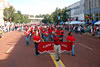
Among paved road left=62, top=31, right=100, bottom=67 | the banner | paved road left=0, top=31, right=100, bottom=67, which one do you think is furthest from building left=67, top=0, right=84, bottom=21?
the banner

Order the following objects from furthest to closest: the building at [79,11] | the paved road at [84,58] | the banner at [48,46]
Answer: the building at [79,11]
the banner at [48,46]
the paved road at [84,58]

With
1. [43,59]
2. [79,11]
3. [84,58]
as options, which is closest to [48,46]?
[43,59]

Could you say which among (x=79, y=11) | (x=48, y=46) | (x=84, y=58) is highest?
(x=79, y=11)

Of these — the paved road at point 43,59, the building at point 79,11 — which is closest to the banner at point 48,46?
the paved road at point 43,59

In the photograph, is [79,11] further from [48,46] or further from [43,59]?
[43,59]

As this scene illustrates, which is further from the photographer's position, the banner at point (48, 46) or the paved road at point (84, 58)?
the banner at point (48, 46)

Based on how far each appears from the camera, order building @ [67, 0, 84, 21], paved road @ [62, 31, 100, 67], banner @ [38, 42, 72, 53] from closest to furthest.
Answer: paved road @ [62, 31, 100, 67] → banner @ [38, 42, 72, 53] → building @ [67, 0, 84, 21]

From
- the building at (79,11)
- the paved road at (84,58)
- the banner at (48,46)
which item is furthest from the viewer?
the building at (79,11)

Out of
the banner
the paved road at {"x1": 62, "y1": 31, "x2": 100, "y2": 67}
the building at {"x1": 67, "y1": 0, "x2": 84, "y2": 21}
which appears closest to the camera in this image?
the paved road at {"x1": 62, "y1": 31, "x2": 100, "y2": 67}

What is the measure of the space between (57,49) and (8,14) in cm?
6529

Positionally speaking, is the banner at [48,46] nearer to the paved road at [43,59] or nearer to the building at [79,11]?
the paved road at [43,59]

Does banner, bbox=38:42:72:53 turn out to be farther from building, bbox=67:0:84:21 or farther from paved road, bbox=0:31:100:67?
building, bbox=67:0:84:21

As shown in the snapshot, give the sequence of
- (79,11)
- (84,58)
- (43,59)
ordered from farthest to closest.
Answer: (79,11), (84,58), (43,59)

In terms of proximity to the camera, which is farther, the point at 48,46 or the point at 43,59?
the point at 48,46
